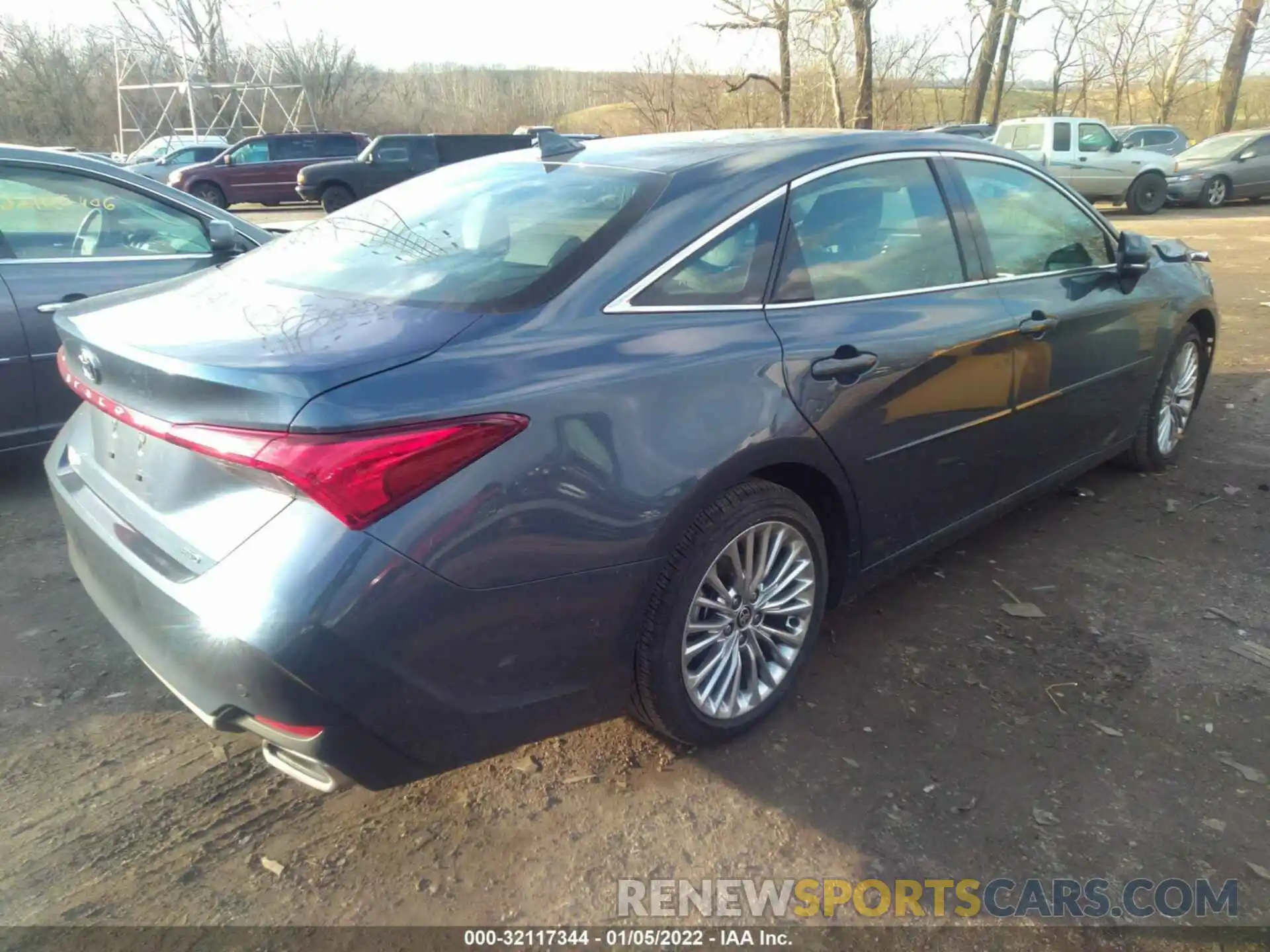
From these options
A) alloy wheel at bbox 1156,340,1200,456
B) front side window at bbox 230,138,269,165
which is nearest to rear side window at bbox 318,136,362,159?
front side window at bbox 230,138,269,165

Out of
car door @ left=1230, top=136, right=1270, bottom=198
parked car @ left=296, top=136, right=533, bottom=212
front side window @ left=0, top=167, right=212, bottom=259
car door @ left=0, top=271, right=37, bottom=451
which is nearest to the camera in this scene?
car door @ left=0, top=271, right=37, bottom=451

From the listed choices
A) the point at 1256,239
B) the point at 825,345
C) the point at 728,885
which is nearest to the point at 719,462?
the point at 825,345

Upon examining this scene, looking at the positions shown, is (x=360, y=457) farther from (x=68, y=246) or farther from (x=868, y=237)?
(x=68, y=246)

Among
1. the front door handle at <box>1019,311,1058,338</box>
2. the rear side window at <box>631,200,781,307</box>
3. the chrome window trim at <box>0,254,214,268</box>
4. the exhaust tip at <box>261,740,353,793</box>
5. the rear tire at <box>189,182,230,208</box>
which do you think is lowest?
the exhaust tip at <box>261,740,353,793</box>

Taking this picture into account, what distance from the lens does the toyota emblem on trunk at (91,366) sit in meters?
2.27

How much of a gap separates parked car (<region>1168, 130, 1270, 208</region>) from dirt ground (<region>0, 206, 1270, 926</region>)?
18.8 meters

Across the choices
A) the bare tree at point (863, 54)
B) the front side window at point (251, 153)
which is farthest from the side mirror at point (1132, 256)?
the front side window at point (251, 153)

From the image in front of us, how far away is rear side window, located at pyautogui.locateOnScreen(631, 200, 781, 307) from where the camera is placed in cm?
238

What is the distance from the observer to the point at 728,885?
2.19 m

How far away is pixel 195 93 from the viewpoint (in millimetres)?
36875

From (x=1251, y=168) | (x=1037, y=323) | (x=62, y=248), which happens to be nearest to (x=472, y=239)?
(x=1037, y=323)

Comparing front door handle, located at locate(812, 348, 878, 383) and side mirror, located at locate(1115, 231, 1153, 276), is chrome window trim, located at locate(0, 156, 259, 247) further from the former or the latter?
side mirror, located at locate(1115, 231, 1153, 276)

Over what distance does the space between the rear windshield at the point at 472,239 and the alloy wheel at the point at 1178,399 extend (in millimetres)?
3221

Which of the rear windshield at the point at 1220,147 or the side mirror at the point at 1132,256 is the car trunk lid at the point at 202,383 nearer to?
the side mirror at the point at 1132,256
